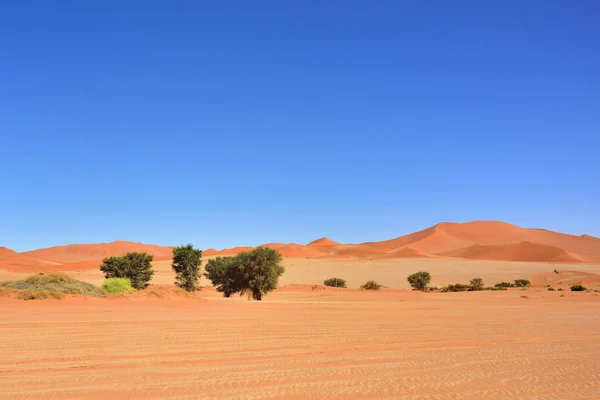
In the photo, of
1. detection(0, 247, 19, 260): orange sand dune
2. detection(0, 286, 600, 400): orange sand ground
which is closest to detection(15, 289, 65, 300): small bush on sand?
detection(0, 286, 600, 400): orange sand ground

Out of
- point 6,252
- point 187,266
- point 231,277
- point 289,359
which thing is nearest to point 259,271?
point 231,277

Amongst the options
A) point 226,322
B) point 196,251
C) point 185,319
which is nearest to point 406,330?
point 226,322

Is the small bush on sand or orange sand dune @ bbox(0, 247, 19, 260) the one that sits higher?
orange sand dune @ bbox(0, 247, 19, 260)

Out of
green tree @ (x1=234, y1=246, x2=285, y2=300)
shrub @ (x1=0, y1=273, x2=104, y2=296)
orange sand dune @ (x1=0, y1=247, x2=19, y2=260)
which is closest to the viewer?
shrub @ (x1=0, y1=273, x2=104, y2=296)

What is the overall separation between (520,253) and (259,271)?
104m

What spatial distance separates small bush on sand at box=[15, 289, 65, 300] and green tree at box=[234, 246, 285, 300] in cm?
2047

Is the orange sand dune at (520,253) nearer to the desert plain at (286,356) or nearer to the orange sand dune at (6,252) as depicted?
the desert plain at (286,356)

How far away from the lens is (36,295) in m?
23.5

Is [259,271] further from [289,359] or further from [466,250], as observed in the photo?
[466,250]

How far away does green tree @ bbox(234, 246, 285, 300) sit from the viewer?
43562 millimetres

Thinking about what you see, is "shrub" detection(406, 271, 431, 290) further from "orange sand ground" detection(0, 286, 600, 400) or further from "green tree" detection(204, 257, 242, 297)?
"orange sand ground" detection(0, 286, 600, 400)

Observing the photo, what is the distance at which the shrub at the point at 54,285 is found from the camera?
26000 millimetres

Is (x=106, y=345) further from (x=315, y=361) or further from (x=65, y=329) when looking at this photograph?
(x=315, y=361)

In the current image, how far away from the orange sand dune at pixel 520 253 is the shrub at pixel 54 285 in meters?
112
